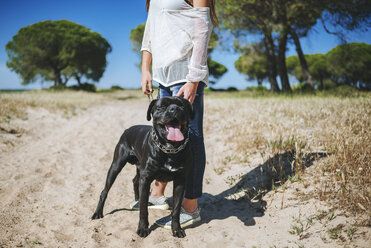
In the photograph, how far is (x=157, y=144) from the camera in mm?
2365

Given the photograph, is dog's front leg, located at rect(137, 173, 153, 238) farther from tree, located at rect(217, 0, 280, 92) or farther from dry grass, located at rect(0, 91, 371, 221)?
tree, located at rect(217, 0, 280, 92)

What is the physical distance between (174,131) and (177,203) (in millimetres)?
857

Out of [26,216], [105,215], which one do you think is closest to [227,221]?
[105,215]

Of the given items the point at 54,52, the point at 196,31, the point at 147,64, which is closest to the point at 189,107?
the point at 196,31

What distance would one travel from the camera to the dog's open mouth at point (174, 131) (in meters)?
2.15

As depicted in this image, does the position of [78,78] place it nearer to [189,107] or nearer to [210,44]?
[210,44]

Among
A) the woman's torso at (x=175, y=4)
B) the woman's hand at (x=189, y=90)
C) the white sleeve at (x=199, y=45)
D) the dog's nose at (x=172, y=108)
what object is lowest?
the dog's nose at (x=172, y=108)

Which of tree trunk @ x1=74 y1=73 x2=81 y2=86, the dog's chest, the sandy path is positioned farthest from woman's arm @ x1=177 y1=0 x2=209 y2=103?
tree trunk @ x1=74 y1=73 x2=81 y2=86

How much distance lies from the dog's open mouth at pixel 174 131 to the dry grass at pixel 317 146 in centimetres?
180

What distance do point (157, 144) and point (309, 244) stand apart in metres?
1.69

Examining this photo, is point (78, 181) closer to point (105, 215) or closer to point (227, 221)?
point (105, 215)

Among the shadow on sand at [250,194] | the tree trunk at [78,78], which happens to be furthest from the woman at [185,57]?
the tree trunk at [78,78]

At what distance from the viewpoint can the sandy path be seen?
8.00 feet

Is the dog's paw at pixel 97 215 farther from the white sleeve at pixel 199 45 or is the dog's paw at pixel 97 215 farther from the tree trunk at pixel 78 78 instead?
the tree trunk at pixel 78 78
